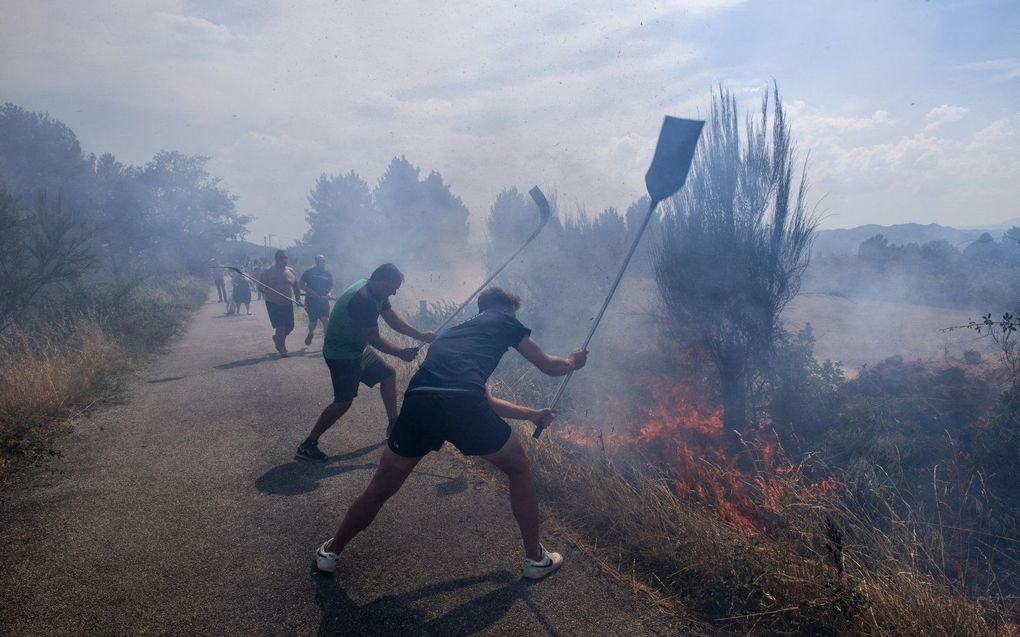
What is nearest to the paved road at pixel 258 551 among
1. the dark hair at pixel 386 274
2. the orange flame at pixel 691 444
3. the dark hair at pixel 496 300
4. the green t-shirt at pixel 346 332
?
the green t-shirt at pixel 346 332

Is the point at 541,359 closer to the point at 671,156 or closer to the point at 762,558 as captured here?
the point at 762,558

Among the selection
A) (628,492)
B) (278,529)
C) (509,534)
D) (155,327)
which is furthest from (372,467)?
(155,327)

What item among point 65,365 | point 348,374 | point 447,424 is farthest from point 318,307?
point 447,424

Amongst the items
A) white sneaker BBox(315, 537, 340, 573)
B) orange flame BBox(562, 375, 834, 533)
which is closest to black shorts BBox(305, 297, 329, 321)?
orange flame BBox(562, 375, 834, 533)

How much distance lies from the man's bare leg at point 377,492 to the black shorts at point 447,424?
6 cm

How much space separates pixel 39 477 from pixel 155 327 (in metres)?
8.50

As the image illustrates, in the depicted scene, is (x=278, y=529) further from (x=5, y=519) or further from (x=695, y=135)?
(x=695, y=135)

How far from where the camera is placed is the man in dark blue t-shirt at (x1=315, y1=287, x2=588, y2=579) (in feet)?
9.60

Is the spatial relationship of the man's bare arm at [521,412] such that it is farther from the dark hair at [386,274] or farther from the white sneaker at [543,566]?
the dark hair at [386,274]

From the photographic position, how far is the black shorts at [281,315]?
945cm

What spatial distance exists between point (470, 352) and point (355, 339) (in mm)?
2036

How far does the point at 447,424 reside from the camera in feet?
9.64

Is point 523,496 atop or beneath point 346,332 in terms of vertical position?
beneath

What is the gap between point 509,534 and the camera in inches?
141
